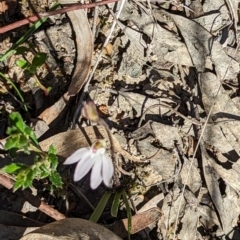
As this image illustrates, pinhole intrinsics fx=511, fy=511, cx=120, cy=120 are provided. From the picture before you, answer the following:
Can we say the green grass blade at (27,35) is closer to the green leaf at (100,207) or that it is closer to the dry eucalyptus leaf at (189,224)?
the green leaf at (100,207)

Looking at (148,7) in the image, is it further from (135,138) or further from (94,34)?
(135,138)

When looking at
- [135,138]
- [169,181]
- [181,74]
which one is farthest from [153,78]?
[169,181]

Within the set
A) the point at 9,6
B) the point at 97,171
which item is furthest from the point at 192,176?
the point at 9,6

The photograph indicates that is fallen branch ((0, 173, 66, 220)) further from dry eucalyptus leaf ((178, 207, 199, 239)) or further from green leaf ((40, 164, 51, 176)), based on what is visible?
dry eucalyptus leaf ((178, 207, 199, 239))

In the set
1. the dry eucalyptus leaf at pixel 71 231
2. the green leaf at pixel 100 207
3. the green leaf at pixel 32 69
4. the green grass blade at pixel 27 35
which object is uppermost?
the green grass blade at pixel 27 35

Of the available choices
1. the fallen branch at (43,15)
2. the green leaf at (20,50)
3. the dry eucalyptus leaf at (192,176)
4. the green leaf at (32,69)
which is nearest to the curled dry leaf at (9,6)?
the fallen branch at (43,15)

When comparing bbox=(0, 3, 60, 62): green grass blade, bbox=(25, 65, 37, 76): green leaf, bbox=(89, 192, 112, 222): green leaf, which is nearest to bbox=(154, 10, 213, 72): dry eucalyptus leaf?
bbox=(0, 3, 60, 62): green grass blade

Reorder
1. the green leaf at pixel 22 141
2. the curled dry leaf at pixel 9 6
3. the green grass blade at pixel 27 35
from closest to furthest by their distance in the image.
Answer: the green leaf at pixel 22 141, the green grass blade at pixel 27 35, the curled dry leaf at pixel 9 6
